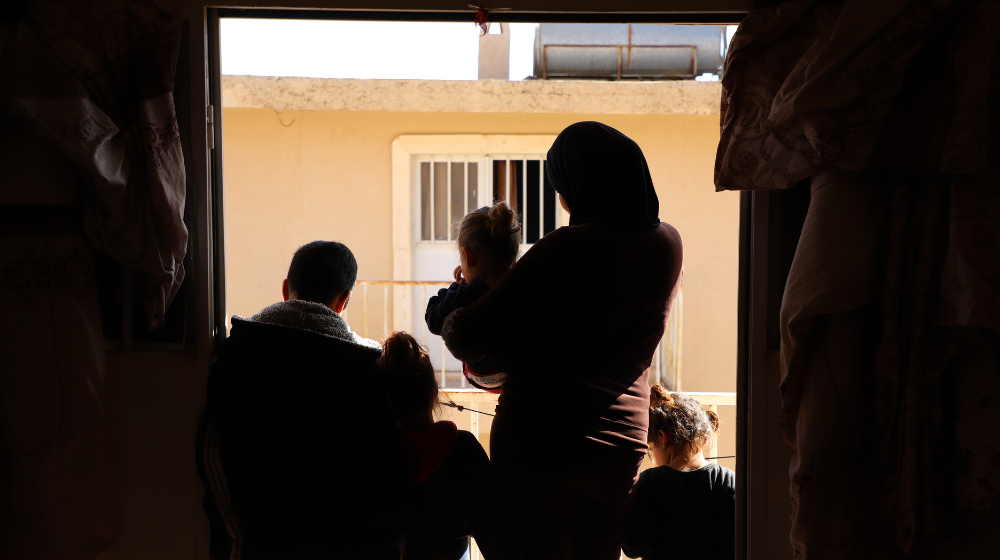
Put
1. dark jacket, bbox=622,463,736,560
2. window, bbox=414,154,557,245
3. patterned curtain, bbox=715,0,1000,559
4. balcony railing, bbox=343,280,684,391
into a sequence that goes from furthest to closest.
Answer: window, bbox=414,154,557,245 → balcony railing, bbox=343,280,684,391 → dark jacket, bbox=622,463,736,560 → patterned curtain, bbox=715,0,1000,559

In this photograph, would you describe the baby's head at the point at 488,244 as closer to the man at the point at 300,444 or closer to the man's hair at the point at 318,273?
the man's hair at the point at 318,273

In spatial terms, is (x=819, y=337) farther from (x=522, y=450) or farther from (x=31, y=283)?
(x=31, y=283)

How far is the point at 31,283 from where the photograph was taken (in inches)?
57.4

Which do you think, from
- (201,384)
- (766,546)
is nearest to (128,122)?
(201,384)

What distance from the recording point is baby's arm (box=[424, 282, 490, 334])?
5.68 ft

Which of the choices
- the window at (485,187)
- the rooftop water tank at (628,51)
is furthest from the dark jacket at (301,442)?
the rooftop water tank at (628,51)

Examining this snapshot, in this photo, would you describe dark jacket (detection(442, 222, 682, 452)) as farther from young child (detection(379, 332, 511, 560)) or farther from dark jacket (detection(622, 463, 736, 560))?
dark jacket (detection(622, 463, 736, 560))

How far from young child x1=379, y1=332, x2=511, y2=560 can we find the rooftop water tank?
15.0 ft

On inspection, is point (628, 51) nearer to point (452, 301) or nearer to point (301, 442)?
point (452, 301)

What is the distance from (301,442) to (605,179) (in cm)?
91

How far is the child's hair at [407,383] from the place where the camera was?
5.43ft

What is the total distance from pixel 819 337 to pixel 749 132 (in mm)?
475

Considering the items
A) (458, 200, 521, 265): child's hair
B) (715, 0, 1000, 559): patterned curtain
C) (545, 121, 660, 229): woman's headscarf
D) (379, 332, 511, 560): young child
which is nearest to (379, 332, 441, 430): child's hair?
(379, 332, 511, 560): young child

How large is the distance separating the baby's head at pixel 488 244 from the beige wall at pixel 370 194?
162 inches
